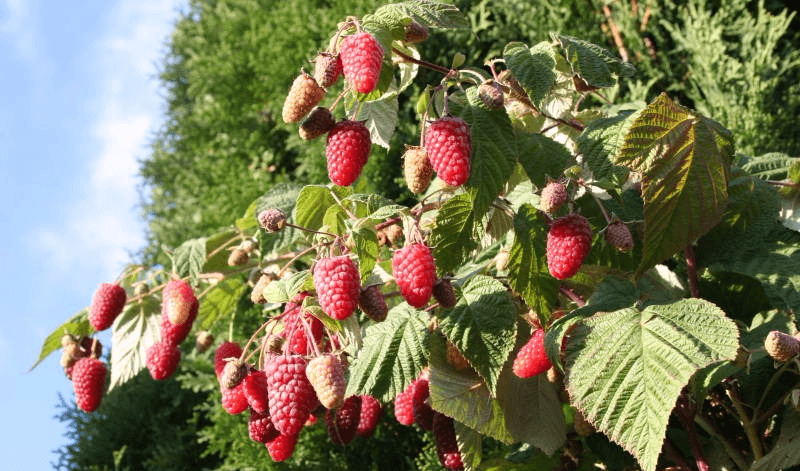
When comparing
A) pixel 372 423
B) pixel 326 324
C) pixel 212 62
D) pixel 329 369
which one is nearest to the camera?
pixel 329 369

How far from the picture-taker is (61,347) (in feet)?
5.87

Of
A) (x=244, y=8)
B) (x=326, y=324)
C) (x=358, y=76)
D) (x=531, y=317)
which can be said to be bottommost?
(x=531, y=317)

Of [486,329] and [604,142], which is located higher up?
[604,142]

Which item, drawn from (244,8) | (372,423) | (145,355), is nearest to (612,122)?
(372,423)

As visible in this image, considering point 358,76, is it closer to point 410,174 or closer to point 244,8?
point 410,174

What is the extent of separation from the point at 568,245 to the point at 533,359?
0.68 ft

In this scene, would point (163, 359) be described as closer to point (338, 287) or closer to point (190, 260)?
point (190, 260)

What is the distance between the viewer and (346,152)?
108cm


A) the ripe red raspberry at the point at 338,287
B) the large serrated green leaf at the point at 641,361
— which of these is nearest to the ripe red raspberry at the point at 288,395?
the ripe red raspberry at the point at 338,287

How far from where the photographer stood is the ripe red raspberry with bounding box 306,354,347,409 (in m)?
1.06

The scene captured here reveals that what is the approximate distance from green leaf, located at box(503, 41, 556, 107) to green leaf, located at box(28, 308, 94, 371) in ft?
3.43

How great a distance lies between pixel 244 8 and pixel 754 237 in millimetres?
3008

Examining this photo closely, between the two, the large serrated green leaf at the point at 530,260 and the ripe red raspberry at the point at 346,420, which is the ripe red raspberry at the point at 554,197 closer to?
the large serrated green leaf at the point at 530,260

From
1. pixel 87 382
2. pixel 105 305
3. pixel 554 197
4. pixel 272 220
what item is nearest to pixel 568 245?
pixel 554 197
